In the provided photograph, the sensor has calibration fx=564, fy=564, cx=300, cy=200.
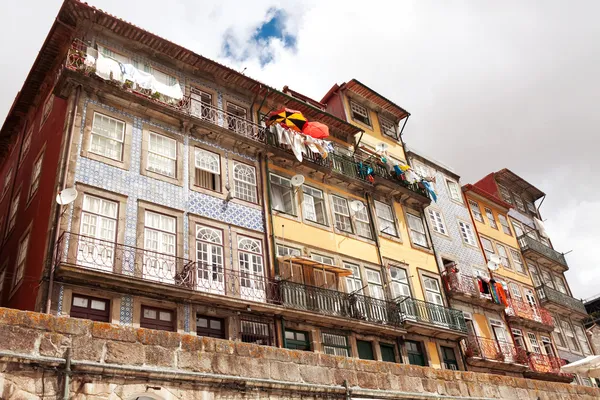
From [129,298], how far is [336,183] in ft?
31.7

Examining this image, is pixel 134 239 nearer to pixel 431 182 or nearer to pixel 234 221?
pixel 234 221

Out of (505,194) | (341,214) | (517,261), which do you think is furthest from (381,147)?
(505,194)

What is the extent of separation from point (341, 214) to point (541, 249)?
16.8 metres

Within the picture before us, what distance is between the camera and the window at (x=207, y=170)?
16.4 metres

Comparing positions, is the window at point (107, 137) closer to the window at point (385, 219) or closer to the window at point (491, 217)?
the window at point (385, 219)

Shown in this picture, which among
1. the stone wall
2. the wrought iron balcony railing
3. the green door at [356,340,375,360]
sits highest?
the wrought iron balcony railing

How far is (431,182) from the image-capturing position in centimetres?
2578

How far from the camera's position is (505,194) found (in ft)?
110

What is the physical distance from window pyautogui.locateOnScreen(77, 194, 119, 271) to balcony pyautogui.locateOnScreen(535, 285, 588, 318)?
23039 millimetres

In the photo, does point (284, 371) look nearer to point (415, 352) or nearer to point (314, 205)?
point (314, 205)

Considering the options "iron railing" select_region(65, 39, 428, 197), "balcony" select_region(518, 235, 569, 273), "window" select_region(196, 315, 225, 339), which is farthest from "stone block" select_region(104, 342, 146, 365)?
"balcony" select_region(518, 235, 569, 273)

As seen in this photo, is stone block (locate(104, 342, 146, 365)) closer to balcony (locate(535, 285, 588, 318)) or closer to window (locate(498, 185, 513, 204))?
balcony (locate(535, 285, 588, 318))

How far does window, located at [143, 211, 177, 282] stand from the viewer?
13649 millimetres

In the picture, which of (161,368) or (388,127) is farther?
(388,127)
